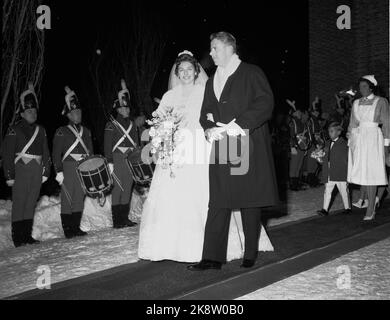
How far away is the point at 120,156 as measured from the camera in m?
8.31

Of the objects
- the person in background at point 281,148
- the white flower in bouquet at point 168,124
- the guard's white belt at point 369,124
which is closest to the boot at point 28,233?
the white flower in bouquet at point 168,124

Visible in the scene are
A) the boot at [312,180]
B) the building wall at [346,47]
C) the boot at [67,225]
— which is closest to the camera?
the boot at [67,225]

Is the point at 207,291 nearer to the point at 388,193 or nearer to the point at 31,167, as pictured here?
the point at 31,167

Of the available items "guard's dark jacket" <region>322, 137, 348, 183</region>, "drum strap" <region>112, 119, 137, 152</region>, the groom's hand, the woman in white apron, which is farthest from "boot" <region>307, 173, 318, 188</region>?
the groom's hand

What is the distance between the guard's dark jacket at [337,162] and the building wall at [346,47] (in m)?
6.76

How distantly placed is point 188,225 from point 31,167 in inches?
120

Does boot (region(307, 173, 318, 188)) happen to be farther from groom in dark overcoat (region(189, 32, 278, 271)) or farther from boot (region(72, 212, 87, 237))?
groom in dark overcoat (region(189, 32, 278, 271))

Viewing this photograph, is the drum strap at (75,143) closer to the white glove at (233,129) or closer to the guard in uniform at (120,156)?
the guard in uniform at (120,156)

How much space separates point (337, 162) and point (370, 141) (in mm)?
868

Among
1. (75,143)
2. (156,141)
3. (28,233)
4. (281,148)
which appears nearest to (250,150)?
(156,141)

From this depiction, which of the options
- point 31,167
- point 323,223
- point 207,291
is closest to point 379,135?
point 323,223

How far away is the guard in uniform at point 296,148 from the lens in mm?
12695

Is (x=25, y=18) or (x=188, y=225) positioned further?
(x=25, y=18)

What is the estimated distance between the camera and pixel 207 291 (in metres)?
4.27
